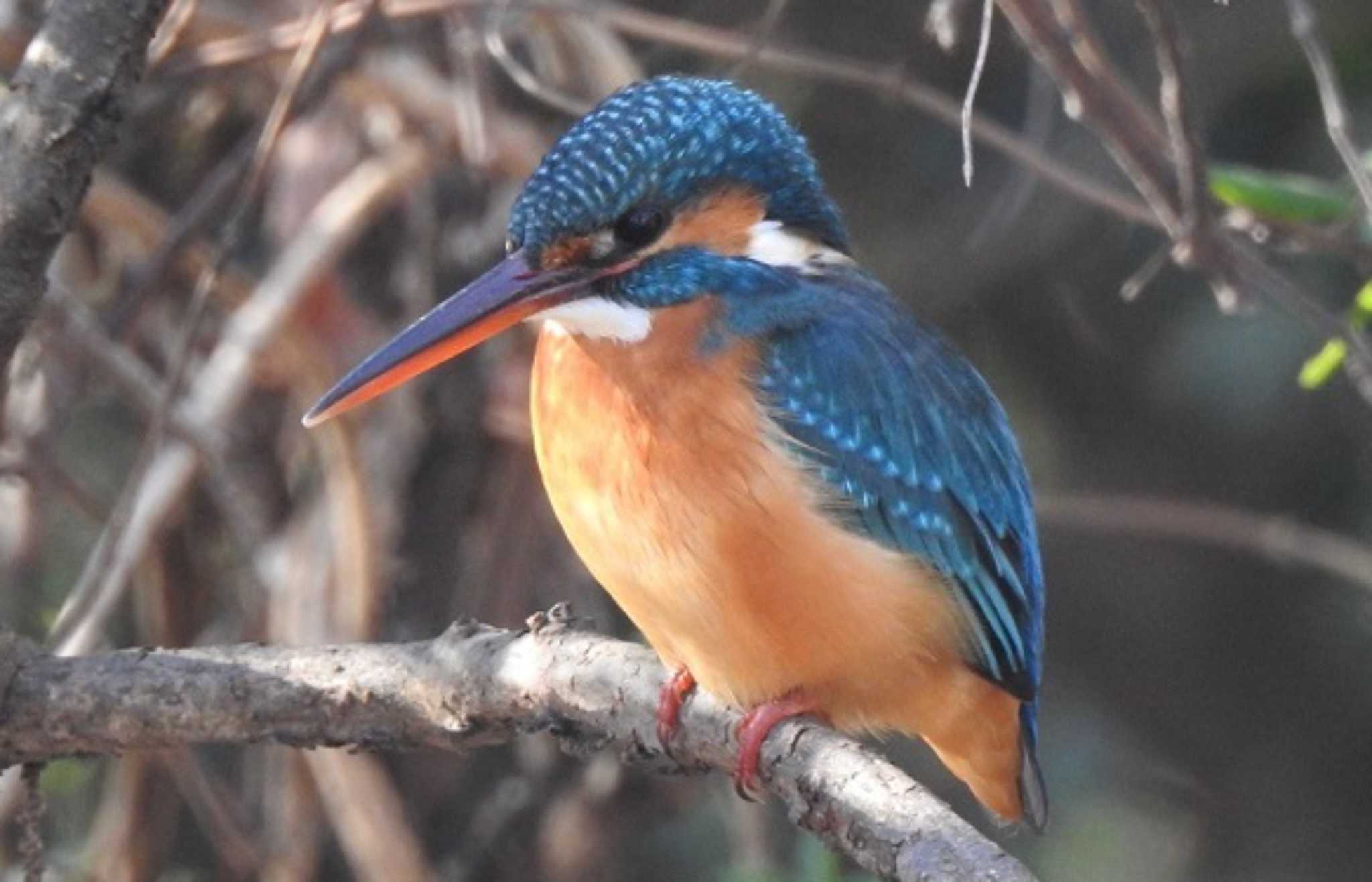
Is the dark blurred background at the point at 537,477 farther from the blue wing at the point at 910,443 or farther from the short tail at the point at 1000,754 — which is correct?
the blue wing at the point at 910,443

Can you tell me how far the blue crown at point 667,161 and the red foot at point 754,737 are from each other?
0.46m

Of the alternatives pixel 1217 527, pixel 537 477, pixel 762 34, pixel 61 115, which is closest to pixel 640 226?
pixel 762 34

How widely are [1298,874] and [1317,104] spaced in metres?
1.23

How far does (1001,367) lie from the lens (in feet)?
12.6

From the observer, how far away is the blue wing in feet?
7.27

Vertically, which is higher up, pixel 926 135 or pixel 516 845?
pixel 926 135

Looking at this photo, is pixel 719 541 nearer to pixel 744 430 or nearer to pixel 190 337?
pixel 744 430

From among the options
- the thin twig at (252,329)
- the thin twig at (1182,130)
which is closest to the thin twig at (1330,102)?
the thin twig at (1182,130)

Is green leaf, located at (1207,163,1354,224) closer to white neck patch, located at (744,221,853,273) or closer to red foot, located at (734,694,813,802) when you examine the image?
white neck patch, located at (744,221,853,273)

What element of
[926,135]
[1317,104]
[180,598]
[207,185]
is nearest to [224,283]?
[207,185]

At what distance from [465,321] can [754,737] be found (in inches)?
18.1

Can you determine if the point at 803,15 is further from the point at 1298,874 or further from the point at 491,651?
the point at 491,651

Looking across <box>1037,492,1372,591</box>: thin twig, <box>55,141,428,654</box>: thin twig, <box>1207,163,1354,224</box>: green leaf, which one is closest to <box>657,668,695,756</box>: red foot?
<box>1207,163,1354,224</box>: green leaf

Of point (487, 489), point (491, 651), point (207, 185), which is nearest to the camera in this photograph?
point (491, 651)
